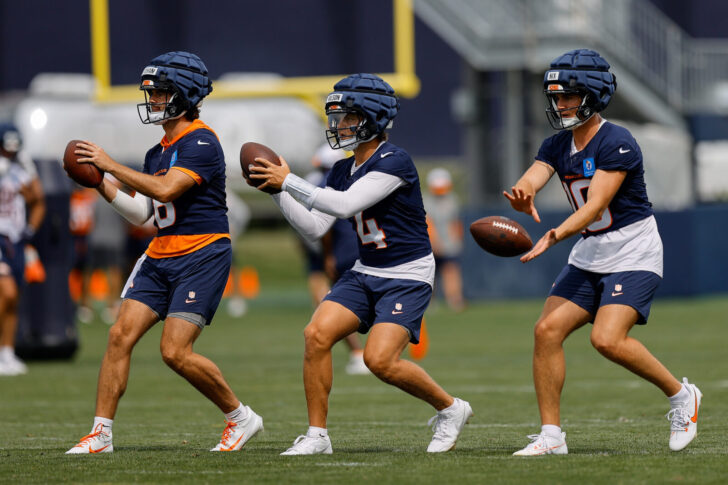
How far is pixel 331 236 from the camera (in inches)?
457

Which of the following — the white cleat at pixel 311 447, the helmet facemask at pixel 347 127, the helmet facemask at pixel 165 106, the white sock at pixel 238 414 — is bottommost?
the white cleat at pixel 311 447

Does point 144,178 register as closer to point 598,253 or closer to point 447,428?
point 447,428

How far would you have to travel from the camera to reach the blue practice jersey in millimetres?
6746

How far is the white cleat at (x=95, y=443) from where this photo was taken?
6.56 meters

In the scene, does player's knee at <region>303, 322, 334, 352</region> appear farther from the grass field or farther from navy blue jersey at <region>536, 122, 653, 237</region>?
navy blue jersey at <region>536, 122, 653, 237</region>

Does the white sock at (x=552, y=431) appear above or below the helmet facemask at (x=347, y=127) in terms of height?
below

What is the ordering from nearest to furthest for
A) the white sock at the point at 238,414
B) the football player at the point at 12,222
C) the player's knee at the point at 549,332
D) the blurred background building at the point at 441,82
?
the player's knee at the point at 549,332 → the white sock at the point at 238,414 → the football player at the point at 12,222 → the blurred background building at the point at 441,82

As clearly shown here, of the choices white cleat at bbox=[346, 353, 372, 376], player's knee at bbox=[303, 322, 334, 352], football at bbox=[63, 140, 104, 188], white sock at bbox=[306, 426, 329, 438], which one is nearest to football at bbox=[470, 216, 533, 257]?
player's knee at bbox=[303, 322, 334, 352]

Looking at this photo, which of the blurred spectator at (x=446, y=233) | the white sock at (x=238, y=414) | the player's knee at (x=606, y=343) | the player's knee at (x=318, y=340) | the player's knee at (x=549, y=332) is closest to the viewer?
the player's knee at (x=606, y=343)

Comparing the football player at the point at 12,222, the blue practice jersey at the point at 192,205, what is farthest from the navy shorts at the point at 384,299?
the football player at the point at 12,222

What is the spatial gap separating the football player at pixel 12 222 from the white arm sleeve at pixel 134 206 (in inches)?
187

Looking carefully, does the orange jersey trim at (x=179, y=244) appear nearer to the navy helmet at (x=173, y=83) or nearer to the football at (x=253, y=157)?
the football at (x=253, y=157)

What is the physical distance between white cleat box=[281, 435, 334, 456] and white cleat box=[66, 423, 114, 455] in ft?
2.95

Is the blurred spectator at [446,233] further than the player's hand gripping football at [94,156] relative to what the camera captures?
Yes
